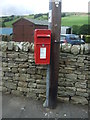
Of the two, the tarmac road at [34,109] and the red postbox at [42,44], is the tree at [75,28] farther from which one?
the red postbox at [42,44]

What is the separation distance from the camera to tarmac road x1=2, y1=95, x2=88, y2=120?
2.93 m

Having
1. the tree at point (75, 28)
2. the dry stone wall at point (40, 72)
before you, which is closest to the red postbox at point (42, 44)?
the dry stone wall at point (40, 72)

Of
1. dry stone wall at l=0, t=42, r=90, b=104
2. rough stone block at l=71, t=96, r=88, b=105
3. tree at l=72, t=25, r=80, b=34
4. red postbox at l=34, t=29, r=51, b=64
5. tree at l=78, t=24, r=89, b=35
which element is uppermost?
tree at l=72, t=25, r=80, b=34

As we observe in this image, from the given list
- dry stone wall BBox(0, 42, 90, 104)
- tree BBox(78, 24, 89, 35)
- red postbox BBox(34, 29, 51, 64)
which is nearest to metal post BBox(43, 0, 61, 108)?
red postbox BBox(34, 29, 51, 64)

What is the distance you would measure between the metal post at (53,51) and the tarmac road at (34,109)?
0.18m

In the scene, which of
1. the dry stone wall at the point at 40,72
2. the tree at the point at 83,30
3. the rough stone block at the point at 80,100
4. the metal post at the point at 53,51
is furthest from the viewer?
the tree at the point at 83,30

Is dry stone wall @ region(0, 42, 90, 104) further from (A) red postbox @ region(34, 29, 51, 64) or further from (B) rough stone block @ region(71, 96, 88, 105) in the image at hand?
(A) red postbox @ region(34, 29, 51, 64)

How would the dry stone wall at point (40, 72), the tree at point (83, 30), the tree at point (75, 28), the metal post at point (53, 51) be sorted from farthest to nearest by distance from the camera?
the tree at point (75, 28) → the tree at point (83, 30) → the dry stone wall at point (40, 72) → the metal post at point (53, 51)

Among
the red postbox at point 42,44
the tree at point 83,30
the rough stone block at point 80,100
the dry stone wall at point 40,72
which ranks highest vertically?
the tree at point 83,30

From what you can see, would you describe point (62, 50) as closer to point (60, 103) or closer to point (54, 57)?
point (54, 57)

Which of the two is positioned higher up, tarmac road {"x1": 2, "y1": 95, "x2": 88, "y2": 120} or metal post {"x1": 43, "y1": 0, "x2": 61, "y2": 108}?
metal post {"x1": 43, "y1": 0, "x2": 61, "y2": 108}

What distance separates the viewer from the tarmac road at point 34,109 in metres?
2.93

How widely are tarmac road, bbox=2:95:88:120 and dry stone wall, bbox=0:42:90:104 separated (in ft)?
0.53

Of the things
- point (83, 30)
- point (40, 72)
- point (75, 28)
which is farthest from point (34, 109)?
point (75, 28)
